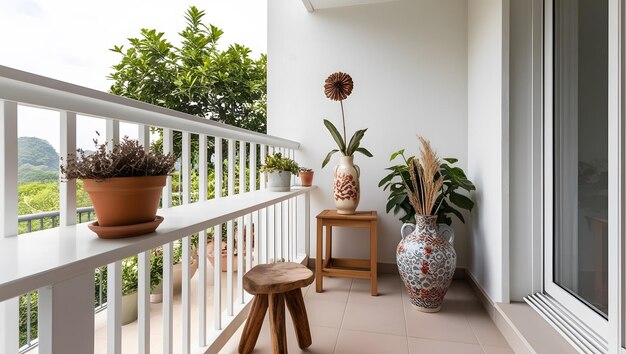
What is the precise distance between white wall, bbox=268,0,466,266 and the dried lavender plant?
77.4 inches

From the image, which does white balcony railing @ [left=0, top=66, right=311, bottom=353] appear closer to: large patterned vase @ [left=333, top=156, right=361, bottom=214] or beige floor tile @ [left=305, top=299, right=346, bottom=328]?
beige floor tile @ [left=305, top=299, right=346, bottom=328]

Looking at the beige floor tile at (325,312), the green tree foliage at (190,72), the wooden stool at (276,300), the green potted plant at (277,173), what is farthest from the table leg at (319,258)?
the green tree foliage at (190,72)

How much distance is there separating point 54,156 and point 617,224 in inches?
67.5

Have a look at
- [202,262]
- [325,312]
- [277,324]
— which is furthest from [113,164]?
[325,312]

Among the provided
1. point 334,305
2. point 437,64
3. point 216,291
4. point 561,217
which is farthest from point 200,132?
point 437,64

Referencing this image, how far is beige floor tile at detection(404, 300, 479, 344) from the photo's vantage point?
164 cm

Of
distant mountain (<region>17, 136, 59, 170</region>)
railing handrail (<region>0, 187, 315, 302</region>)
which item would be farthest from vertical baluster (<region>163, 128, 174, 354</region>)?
distant mountain (<region>17, 136, 59, 170</region>)

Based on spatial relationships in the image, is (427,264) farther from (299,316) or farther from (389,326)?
(299,316)

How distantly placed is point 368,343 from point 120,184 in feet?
4.68

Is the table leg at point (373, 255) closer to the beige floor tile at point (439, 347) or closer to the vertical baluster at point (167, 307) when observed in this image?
the beige floor tile at point (439, 347)

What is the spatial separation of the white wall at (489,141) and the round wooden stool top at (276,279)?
113 centimetres

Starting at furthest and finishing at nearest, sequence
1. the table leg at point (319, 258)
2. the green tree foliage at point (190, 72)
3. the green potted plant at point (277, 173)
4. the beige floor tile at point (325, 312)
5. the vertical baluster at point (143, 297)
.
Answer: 1. the green tree foliage at point (190, 72)
2. the table leg at point (319, 258)
3. the green potted plant at point (277, 173)
4. the beige floor tile at point (325, 312)
5. the vertical baluster at point (143, 297)

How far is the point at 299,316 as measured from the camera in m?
1.48

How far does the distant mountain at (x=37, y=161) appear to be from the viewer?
788 millimetres
